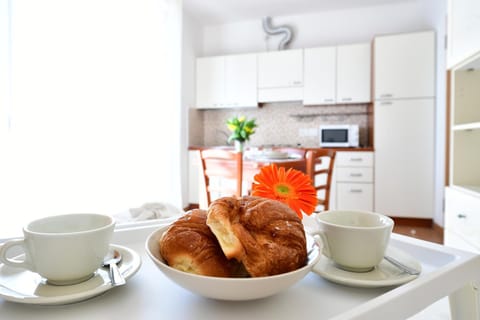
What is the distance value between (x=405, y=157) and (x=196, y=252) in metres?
3.61

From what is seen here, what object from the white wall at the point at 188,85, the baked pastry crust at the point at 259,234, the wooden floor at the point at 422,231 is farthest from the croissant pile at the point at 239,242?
the white wall at the point at 188,85

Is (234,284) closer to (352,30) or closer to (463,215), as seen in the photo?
(463,215)

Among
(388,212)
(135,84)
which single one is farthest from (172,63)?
(388,212)

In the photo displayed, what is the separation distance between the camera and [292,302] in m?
0.39

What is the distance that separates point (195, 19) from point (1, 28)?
289 cm

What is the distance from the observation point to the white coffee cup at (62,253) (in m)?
0.38

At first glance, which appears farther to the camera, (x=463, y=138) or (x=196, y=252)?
(x=463, y=138)

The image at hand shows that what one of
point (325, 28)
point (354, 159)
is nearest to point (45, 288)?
point (354, 159)

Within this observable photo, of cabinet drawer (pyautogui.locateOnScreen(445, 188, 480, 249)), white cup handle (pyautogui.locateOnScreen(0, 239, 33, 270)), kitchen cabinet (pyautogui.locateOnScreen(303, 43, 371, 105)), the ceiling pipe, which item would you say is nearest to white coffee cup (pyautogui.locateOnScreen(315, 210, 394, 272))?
white cup handle (pyautogui.locateOnScreen(0, 239, 33, 270))

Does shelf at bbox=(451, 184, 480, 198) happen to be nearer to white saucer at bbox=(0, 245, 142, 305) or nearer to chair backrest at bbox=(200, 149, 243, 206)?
chair backrest at bbox=(200, 149, 243, 206)

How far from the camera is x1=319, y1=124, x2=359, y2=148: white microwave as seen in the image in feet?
12.0

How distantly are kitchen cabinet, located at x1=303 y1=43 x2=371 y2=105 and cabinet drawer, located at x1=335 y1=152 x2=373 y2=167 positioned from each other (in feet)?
2.25

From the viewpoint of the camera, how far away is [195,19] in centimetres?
427

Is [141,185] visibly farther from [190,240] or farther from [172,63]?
[190,240]
